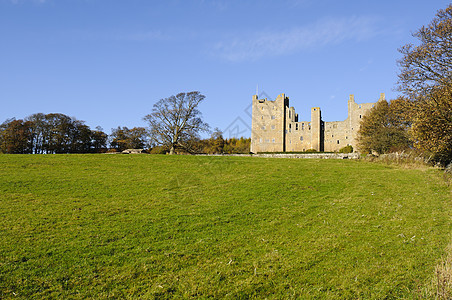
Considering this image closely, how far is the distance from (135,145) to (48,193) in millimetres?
79893

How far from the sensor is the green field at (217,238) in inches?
245

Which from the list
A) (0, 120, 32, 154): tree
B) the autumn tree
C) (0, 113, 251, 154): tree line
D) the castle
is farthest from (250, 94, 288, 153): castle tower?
(0, 120, 32, 154): tree

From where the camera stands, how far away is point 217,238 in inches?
348

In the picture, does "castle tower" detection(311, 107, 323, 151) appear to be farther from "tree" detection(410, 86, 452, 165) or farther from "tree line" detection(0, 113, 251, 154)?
"tree" detection(410, 86, 452, 165)

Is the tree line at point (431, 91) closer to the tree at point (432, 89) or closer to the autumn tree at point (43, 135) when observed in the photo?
the tree at point (432, 89)

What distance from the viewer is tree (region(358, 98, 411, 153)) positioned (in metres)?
40.4

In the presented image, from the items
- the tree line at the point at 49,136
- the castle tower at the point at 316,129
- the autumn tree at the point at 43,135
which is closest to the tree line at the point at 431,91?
the tree line at the point at 49,136

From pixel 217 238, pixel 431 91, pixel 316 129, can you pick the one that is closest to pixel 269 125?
pixel 316 129

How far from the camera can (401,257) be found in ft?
24.6

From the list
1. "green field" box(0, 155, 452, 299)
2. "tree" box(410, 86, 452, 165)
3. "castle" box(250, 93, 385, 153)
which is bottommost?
"green field" box(0, 155, 452, 299)

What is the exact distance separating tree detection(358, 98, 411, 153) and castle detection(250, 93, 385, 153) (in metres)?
30.2

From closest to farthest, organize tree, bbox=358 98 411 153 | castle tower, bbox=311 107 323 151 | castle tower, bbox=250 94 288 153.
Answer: tree, bbox=358 98 411 153
castle tower, bbox=311 107 323 151
castle tower, bbox=250 94 288 153

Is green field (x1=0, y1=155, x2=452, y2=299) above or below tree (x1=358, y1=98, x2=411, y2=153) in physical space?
below

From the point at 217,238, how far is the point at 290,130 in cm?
7999
